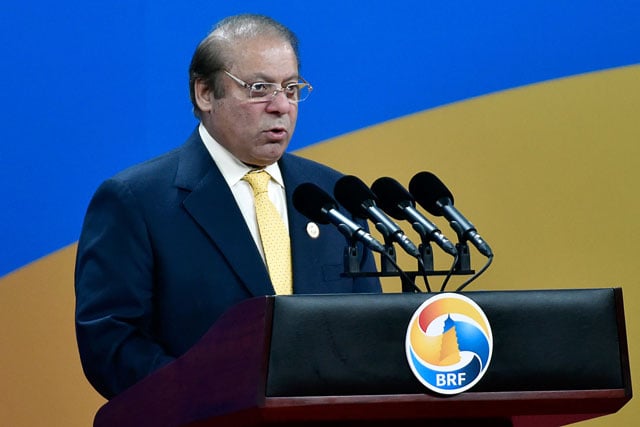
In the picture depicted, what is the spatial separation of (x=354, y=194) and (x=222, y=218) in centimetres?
51

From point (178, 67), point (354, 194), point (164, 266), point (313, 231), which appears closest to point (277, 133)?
point (313, 231)

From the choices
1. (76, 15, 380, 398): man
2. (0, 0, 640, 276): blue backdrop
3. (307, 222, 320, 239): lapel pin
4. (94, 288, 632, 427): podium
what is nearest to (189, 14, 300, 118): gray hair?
(76, 15, 380, 398): man

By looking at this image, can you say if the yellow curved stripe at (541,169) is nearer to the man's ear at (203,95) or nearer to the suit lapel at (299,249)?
the man's ear at (203,95)

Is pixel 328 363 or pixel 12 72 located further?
pixel 12 72

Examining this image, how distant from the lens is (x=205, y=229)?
224 cm

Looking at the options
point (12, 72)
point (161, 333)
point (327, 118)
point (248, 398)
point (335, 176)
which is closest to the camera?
point (248, 398)

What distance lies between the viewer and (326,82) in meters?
3.08

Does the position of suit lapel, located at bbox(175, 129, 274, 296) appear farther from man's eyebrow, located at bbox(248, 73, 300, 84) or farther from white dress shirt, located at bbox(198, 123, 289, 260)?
man's eyebrow, located at bbox(248, 73, 300, 84)

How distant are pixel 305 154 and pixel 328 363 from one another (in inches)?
64.0

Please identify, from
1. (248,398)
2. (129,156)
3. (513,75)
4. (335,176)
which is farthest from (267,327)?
(513,75)

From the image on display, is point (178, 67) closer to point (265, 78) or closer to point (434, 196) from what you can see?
point (265, 78)

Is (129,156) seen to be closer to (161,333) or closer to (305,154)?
(305,154)

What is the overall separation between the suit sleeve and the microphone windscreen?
41cm

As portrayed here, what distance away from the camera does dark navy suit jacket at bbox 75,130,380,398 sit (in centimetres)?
209
